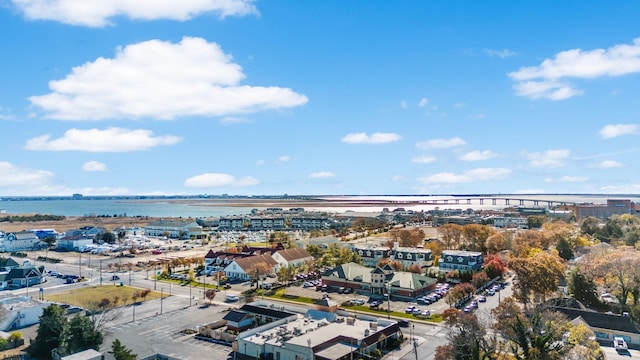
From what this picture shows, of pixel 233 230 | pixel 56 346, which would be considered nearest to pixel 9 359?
pixel 56 346

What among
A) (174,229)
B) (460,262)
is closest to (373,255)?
(460,262)

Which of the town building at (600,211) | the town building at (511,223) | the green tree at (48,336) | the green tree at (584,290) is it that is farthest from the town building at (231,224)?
the town building at (600,211)

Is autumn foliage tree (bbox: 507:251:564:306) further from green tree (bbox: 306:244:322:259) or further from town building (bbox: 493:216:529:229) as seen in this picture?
town building (bbox: 493:216:529:229)

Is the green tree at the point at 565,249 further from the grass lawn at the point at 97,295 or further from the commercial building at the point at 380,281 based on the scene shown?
the grass lawn at the point at 97,295

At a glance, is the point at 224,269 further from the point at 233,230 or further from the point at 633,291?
the point at 233,230

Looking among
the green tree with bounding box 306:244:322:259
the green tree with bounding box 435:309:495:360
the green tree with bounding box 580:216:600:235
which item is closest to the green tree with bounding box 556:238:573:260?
the green tree with bounding box 580:216:600:235

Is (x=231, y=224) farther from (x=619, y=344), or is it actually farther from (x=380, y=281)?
(x=619, y=344)
